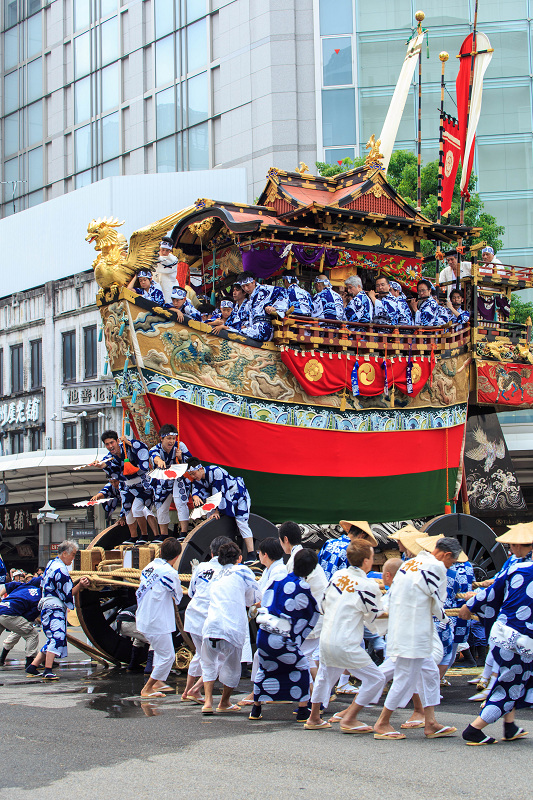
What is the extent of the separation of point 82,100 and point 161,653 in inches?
1377

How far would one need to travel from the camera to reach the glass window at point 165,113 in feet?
118

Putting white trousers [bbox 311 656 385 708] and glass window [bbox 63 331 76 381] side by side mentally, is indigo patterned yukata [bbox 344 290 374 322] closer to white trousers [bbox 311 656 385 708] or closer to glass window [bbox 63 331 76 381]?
white trousers [bbox 311 656 385 708]

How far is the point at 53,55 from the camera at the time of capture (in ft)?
133

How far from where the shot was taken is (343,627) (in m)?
6.68

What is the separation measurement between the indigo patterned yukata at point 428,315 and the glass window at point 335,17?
21055mm

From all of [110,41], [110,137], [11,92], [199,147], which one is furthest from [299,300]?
[11,92]

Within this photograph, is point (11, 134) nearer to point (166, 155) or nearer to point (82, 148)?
point (82, 148)

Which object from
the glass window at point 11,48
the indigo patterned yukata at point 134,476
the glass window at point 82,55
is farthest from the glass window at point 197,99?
the indigo patterned yukata at point 134,476

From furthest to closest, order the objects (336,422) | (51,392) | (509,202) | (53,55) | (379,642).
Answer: (53,55) < (509,202) < (51,392) < (336,422) < (379,642)

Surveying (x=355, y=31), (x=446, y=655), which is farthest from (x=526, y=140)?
(x=446, y=655)

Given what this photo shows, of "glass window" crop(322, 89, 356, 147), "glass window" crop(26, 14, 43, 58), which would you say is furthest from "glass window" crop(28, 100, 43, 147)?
"glass window" crop(322, 89, 356, 147)

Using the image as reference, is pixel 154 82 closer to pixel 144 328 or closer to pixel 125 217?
pixel 125 217

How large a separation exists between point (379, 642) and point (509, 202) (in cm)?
2290

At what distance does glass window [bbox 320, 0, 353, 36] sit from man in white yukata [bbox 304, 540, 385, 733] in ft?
88.4
